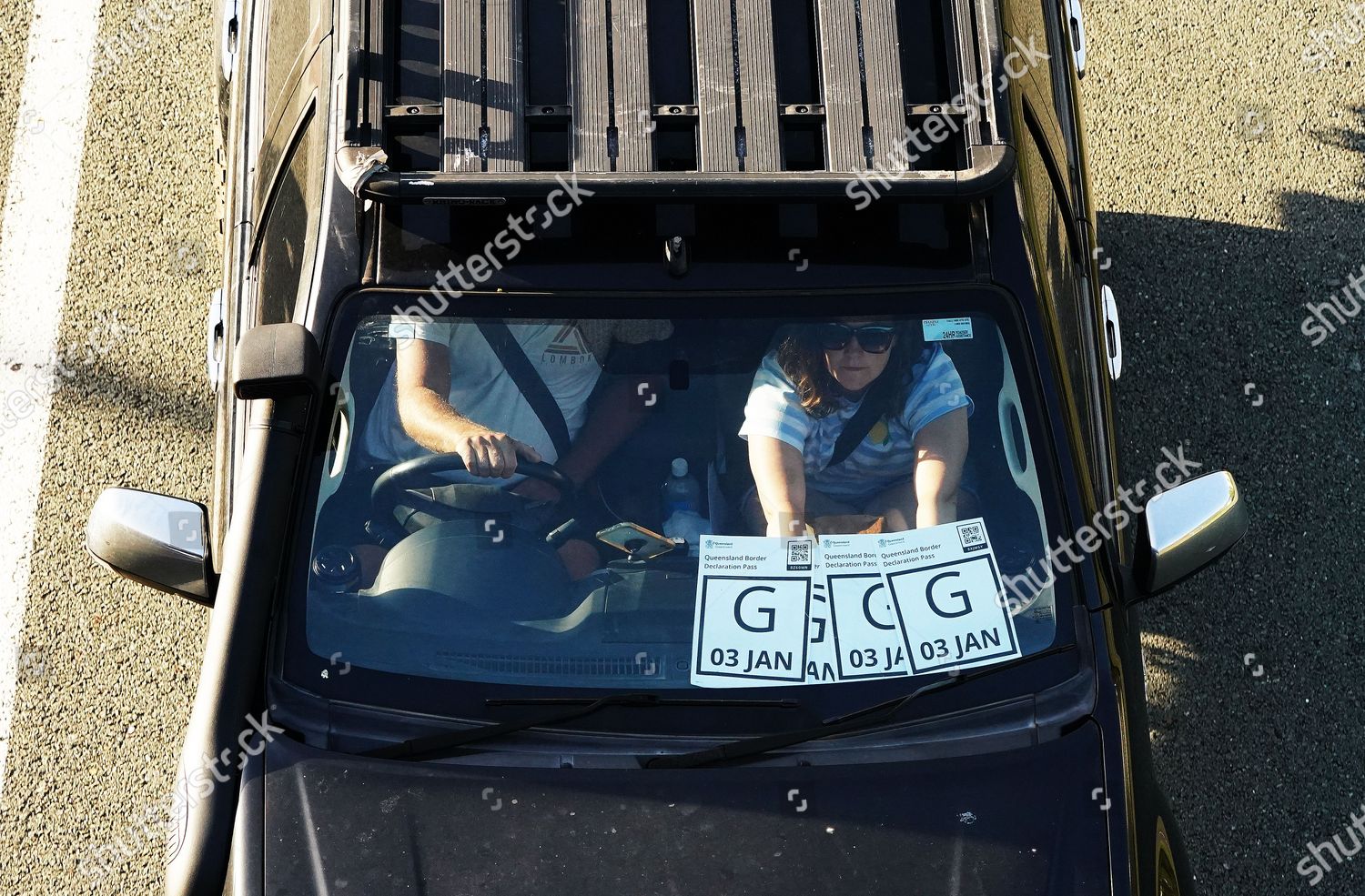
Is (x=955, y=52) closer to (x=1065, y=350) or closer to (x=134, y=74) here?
(x=1065, y=350)

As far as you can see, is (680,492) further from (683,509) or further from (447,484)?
(447,484)

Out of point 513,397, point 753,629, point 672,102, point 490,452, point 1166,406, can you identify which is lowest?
point 753,629

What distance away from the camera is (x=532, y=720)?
281 centimetres

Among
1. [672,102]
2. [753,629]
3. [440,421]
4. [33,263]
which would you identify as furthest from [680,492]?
[33,263]

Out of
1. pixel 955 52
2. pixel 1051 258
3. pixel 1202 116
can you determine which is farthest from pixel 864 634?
pixel 1202 116

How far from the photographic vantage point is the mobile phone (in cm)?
300

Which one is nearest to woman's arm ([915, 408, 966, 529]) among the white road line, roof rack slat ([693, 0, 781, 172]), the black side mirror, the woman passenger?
the woman passenger

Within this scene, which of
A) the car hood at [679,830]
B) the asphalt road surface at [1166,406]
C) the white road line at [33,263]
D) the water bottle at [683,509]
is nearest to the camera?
the car hood at [679,830]

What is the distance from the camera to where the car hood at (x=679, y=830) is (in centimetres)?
276

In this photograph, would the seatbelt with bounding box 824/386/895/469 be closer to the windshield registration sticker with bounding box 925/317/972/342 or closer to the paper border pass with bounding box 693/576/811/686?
the windshield registration sticker with bounding box 925/317/972/342

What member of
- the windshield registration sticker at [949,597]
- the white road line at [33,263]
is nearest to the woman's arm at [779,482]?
the windshield registration sticker at [949,597]

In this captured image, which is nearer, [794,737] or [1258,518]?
[794,737]

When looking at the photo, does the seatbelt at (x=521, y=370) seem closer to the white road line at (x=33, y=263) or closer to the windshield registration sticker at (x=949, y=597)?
the windshield registration sticker at (x=949, y=597)

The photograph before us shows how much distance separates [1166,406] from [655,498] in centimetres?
271
